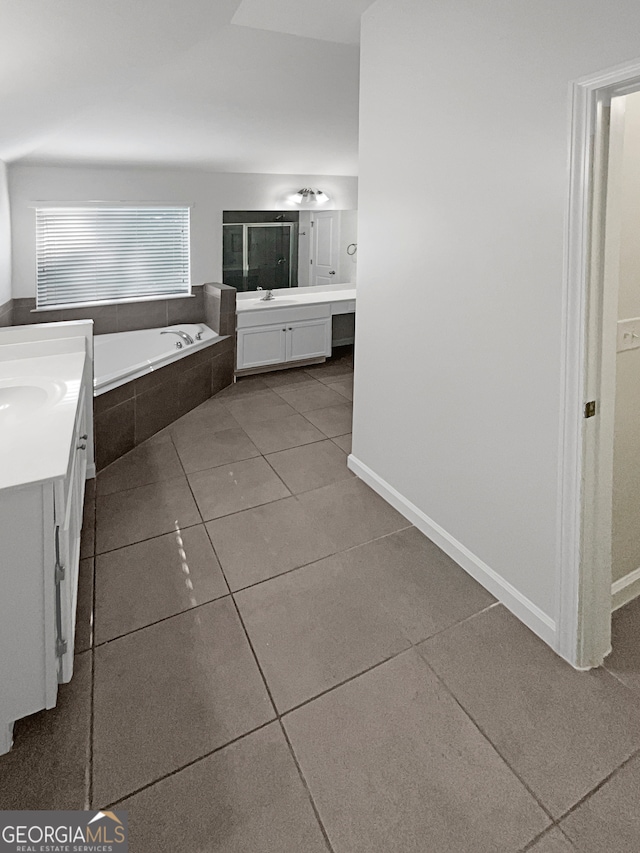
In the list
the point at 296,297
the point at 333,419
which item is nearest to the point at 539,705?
the point at 333,419

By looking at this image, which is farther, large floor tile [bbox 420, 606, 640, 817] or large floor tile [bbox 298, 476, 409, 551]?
large floor tile [bbox 298, 476, 409, 551]

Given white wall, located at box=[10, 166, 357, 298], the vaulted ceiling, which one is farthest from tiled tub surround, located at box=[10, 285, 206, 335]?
the vaulted ceiling

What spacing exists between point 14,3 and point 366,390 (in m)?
2.12

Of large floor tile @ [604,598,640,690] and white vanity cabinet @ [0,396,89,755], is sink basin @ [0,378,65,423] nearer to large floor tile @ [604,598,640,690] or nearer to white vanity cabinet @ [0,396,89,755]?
white vanity cabinet @ [0,396,89,755]

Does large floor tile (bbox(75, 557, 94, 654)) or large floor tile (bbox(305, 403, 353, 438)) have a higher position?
large floor tile (bbox(305, 403, 353, 438))

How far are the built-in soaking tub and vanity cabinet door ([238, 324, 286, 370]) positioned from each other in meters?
0.13

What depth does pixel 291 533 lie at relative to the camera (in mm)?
2635

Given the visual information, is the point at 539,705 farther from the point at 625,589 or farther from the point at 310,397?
the point at 310,397

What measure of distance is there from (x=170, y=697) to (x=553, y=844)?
1104 millimetres

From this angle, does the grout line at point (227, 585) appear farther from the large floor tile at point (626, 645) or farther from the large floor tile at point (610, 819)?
the large floor tile at point (610, 819)

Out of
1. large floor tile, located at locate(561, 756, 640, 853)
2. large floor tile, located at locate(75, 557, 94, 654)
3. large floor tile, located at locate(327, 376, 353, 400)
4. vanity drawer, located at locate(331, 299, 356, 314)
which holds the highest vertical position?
vanity drawer, located at locate(331, 299, 356, 314)

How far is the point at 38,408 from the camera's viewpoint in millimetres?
1889

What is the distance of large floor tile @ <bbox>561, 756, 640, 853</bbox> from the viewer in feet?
4.18

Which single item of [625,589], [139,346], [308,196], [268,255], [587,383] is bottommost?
[625,589]
